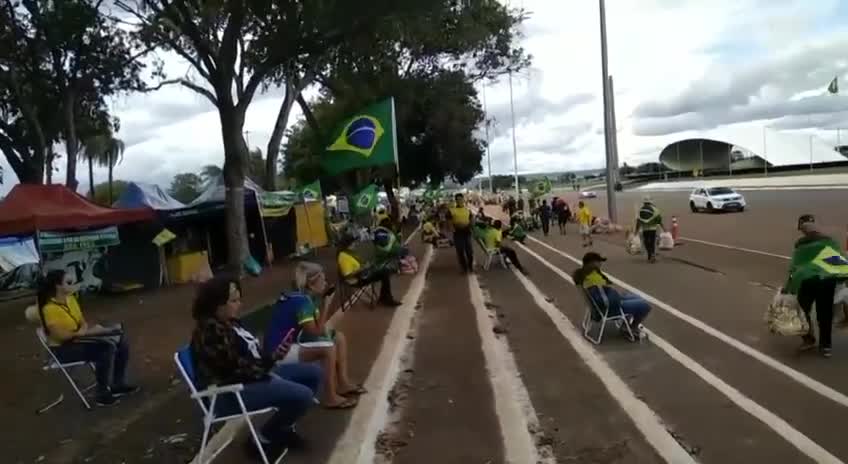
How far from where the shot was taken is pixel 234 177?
17766 millimetres

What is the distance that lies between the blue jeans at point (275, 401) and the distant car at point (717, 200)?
126 feet

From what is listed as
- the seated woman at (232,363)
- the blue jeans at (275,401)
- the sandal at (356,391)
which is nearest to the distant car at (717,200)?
the sandal at (356,391)

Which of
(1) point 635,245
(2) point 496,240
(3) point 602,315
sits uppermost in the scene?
(2) point 496,240

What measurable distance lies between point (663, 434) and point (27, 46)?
20.5m

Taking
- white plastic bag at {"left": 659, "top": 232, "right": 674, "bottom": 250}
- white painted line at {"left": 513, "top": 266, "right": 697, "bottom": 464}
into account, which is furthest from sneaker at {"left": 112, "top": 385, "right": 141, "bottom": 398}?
white plastic bag at {"left": 659, "top": 232, "right": 674, "bottom": 250}

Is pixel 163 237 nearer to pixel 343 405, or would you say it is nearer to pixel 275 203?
pixel 275 203

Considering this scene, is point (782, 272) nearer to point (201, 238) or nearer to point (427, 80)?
point (201, 238)

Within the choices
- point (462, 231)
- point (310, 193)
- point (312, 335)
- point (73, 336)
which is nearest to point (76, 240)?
point (462, 231)

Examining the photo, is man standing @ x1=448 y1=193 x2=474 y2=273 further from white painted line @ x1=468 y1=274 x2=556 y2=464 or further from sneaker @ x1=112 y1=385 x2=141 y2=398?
sneaker @ x1=112 y1=385 x2=141 y2=398

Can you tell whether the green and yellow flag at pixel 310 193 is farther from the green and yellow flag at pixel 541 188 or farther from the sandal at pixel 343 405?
the sandal at pixel 343 405

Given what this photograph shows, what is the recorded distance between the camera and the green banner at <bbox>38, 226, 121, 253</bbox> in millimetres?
15789

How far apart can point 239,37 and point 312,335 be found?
12181 millimetres

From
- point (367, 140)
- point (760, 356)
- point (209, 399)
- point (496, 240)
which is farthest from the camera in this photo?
point (496, 240)

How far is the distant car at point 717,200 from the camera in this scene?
40.0 meters
